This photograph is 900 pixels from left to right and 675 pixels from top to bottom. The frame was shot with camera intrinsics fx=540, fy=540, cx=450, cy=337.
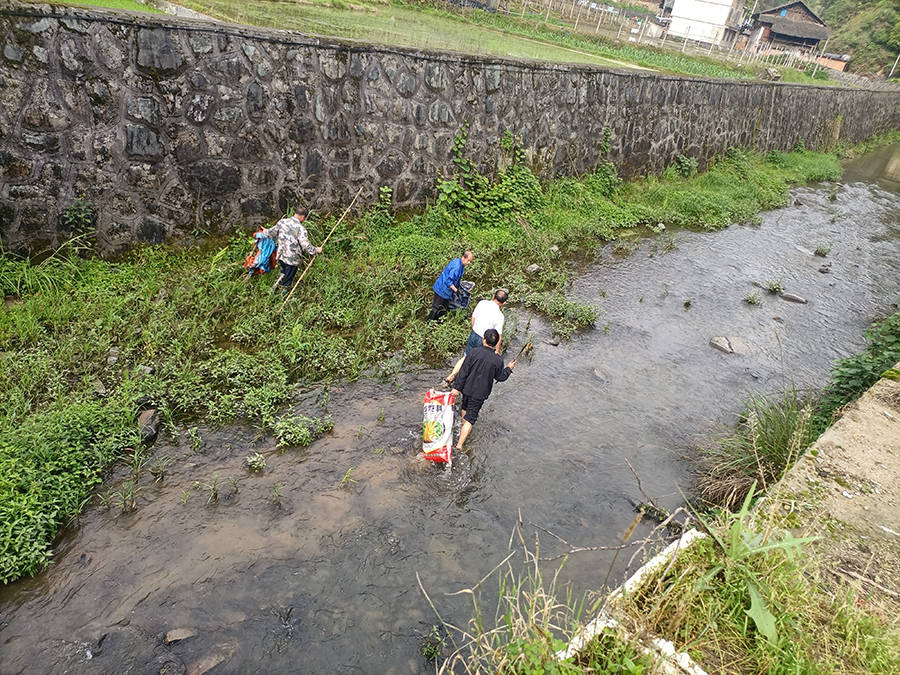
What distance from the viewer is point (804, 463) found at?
4.97 meters

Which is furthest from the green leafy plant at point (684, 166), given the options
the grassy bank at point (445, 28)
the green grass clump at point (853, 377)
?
the green grass clump at point (853, 377)

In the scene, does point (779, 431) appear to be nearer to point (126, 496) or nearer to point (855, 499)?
point (855, 499)

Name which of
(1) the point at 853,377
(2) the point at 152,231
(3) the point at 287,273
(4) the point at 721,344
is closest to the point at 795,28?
(4) the point at 721,344

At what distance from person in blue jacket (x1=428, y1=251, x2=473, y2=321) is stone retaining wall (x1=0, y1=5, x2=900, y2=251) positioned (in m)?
2.95

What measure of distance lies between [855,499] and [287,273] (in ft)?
24.3

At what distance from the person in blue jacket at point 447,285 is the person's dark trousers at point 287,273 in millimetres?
2212

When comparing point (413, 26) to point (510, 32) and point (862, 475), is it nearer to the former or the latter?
point (510, 32)

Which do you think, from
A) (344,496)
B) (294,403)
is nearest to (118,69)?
(294,403)

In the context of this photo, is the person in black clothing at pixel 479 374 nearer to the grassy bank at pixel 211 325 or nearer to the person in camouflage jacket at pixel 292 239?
the grassy bank at pixel 211 325

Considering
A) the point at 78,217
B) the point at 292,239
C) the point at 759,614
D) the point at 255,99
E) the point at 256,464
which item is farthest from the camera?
the point at 255,99

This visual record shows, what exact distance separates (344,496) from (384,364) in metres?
2.35

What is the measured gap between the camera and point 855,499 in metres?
4.62

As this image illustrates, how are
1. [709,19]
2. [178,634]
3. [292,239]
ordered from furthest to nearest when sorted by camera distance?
[709,19], [292,239], [178,634]

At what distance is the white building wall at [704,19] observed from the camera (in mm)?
51969
